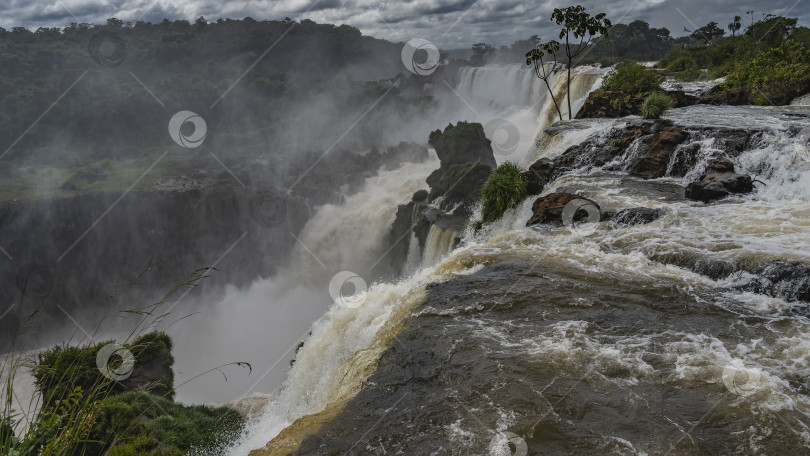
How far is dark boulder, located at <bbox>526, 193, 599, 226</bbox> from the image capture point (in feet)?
39.5

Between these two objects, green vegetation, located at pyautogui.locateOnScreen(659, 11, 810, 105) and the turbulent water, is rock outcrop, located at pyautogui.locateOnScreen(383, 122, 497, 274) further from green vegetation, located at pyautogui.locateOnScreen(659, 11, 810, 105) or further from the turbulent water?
green vegetation, located at pyautogui.locateOnScreen(659, 11, 810, 105)

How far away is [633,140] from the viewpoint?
1595cm

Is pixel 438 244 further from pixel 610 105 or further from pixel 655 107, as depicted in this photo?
pixel 610 105

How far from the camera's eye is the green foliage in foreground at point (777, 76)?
63.1 ft

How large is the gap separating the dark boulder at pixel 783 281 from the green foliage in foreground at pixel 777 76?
15302mm

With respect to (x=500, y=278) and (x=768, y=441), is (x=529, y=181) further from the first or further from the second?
(x=768, y=441)

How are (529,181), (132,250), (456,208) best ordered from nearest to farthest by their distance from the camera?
(529,181) < (456,208) < (132,250)

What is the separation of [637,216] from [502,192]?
4.86m

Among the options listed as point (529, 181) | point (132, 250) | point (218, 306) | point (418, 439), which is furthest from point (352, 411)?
point (132, 250)

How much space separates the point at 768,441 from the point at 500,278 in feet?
16.5

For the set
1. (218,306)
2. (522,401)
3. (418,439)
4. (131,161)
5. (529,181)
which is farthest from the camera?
(131,161)

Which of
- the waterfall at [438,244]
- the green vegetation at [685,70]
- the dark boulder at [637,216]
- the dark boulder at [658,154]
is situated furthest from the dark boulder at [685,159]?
the green vegetation at [685,70]

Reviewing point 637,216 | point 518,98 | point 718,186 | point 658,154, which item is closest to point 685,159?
point 658,154

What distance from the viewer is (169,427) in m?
10.0
